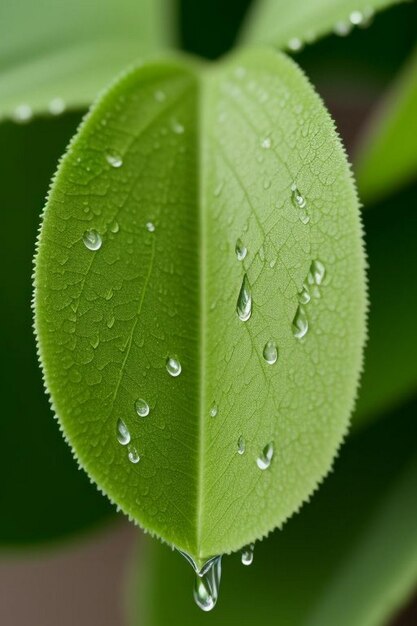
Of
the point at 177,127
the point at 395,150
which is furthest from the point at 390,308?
the point at 177,127

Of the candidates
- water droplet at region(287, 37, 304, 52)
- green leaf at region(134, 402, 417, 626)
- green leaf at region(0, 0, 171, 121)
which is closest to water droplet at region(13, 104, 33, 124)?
green leaf at region(0, 0, 171, 121)

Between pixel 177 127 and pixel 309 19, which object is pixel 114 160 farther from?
pixel 309 19

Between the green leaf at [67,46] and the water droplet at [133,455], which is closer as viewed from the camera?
the water droplet at [133,455]

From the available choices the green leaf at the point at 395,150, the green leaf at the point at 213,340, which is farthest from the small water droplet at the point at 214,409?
the green leaf at the point at 395,150

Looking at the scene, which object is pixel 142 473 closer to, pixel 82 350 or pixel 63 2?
pixel 82 350

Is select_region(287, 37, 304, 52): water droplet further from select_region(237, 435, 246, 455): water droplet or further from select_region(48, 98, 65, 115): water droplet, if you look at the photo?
select_region(237, 435, 246, 455): water droplet

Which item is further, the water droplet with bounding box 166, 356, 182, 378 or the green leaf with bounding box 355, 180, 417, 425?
the green leaf with bounding box 355, 180, 417, 425

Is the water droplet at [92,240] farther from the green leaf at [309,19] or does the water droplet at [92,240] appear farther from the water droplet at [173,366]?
the green leaf at [309,19]
